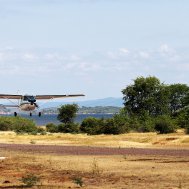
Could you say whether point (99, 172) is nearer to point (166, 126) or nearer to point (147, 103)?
point (166, 126)

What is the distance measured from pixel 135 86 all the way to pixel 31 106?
189 feet

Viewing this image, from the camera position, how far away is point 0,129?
401ft

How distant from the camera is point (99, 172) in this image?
33375 millimetres

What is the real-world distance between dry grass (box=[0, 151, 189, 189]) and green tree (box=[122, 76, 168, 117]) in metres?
89.9

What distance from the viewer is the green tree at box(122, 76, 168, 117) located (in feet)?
443

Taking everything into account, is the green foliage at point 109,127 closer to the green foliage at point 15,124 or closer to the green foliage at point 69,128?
the green foliage at point 69,128

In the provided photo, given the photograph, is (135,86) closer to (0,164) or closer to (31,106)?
(31,106)

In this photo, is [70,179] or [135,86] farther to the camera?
[135,86]

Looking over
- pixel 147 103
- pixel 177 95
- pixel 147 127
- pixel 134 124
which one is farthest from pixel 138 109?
pixel 147 127

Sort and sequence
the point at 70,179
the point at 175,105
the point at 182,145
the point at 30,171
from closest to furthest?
the point at 70,179 → the point at 30,171 → the point at 182,145 → the point at 175,105

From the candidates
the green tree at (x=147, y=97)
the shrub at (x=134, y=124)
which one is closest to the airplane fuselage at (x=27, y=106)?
the shrub at (x=134, y=124)

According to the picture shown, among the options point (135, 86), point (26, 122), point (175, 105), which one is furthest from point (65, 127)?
point (175, 105)

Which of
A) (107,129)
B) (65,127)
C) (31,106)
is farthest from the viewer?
(65,127)

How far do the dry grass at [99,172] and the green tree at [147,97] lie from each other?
89.9 m
